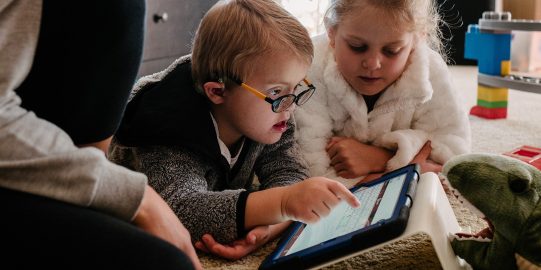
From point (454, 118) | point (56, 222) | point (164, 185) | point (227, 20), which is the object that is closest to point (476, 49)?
point (454, 118)

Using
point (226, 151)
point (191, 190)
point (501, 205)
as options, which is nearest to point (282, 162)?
point (226, 151)

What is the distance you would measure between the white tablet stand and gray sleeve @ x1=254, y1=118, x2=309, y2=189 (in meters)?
0.27

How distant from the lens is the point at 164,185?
91cm

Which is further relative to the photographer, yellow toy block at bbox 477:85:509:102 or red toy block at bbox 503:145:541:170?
yellow toy block at bbox 477:85:509:102

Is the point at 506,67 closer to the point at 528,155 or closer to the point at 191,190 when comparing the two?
the point at 528,155

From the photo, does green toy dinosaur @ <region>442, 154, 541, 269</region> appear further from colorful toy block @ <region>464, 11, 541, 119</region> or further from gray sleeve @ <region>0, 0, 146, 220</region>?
colorful toy block @ <region>464, 11, 541, 119</region>

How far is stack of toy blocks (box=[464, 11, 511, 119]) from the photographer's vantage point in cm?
190

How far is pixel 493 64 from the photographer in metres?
1.92

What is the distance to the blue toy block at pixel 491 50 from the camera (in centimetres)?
191

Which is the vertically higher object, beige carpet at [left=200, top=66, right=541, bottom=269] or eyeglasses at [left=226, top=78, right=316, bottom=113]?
eyeglasses at [left=226, top=78, right=316, bottom=113]

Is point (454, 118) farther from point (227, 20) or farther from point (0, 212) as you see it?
point (0, 212)

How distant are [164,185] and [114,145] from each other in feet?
0.54

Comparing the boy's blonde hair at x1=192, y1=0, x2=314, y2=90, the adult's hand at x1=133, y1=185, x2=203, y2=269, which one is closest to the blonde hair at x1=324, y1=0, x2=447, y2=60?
the boy's blonde hair at x1=192, y1=0, x2=314, y2=90

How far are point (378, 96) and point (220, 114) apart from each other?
380 millimetres
